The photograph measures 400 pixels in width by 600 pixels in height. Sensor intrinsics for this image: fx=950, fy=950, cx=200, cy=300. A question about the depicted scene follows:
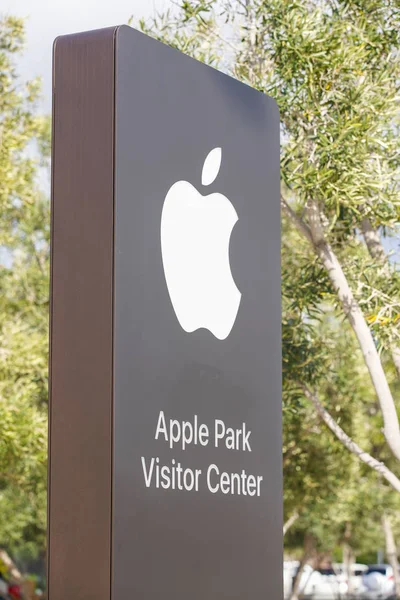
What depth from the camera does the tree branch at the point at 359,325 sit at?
8578 mm

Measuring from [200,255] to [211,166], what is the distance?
46 centimetres

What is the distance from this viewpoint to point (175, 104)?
14.3 feet

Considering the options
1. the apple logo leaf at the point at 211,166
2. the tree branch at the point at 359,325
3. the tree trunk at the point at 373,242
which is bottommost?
the apple logo leaf at the point at 211,166

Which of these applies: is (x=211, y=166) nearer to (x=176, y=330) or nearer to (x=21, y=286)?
(x=176, y=330)

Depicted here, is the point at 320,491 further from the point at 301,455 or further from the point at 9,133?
the point at 9,133

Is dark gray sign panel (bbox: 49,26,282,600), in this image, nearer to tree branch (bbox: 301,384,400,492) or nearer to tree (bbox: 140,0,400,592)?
tree (bbox: 140,0,400,592)

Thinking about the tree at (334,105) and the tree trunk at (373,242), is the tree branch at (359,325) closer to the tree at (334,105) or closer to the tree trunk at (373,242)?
the tree at (334,105)

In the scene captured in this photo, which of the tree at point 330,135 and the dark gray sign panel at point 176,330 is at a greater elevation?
the tree at point 330,135

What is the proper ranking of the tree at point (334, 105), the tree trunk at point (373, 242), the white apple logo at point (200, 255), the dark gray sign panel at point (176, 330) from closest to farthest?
the dark gray sign panel at point (176, 330) < the white apple logo at point (200, 255) < the tree at point (334, 105) < the tree trunk at point (373, 242)

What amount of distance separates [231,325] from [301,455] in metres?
10.1

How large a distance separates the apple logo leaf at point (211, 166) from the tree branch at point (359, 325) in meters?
4.19

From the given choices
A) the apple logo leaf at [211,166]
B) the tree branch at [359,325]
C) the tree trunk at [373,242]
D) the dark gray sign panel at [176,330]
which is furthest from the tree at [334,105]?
the apple logo leaf at [211,166]

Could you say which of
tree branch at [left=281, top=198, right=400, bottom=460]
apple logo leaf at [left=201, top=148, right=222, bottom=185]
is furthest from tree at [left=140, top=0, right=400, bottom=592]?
apple logo leaf at [left=201, top=148, right=222, bottom=185]

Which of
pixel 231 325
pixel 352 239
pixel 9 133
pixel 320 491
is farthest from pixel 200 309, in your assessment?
pixel 320 491
